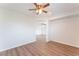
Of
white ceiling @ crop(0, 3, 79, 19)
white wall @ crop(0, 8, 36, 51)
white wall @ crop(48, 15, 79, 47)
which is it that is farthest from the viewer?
white wall @ crop(48, 15, 79, 47)

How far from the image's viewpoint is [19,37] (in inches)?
124

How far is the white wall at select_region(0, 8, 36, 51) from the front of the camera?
2893 millimetres

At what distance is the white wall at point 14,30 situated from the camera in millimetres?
2893

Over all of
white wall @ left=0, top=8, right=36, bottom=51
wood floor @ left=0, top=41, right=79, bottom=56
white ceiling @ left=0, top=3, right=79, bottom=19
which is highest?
white ceiling @ left=0, top=3, right=79, bottom=19

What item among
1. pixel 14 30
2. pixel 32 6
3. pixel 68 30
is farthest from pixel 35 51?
pixel 68 30

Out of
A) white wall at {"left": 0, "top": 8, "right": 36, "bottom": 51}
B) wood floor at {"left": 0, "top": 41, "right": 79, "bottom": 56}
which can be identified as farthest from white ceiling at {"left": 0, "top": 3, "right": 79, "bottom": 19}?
wood floor at {"left": 0, "top": 41, "right": 79, "bottom": 56}

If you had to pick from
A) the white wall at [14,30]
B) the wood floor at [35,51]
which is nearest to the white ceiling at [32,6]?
the white wall at [14,30]

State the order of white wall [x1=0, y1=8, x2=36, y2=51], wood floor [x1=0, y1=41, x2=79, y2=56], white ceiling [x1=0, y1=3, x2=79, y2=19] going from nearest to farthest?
white ceiling [x1=0, y1=3, x2=79, y2=19]
wood floor [x1=0, y1=41, x2=79, y2=56]
white wall [x1=0, y1=8, x2=36, y2=51]

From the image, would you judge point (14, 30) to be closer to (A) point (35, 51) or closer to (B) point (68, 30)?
(A) point (35, 51)

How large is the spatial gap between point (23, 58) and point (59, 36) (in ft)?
12.0

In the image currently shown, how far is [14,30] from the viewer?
10.5 feet

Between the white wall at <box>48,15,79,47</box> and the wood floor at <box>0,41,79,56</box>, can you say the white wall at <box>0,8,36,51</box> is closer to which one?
the wood floor at <box>0,41,79,56</box>

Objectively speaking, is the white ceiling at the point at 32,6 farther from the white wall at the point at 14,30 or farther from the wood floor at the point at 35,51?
the wood floor at the point at 35,51

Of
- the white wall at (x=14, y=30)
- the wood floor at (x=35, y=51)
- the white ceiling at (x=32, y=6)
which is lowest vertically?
the wood floor at (x=35, y=51)
